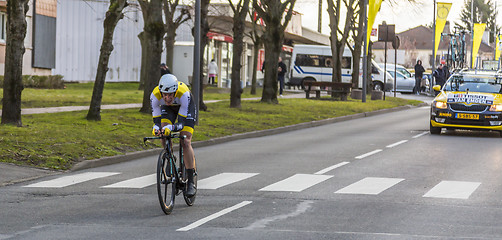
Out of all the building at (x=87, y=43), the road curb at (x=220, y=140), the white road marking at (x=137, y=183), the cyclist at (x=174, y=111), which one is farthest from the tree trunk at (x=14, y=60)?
the building at (x=87, y=43)

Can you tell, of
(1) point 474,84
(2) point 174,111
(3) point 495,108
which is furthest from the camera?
(1) point 474,84

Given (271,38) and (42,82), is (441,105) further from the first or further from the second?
(42,82)

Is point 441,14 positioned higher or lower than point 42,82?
higher

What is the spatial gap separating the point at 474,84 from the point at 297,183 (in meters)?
12.2

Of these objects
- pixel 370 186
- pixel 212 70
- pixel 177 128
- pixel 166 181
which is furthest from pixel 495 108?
pixel 212 70

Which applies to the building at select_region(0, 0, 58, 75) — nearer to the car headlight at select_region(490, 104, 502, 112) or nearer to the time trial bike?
the car headlight at select_region(490, 104, 502, 112)

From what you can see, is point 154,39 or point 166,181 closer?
point 166,181

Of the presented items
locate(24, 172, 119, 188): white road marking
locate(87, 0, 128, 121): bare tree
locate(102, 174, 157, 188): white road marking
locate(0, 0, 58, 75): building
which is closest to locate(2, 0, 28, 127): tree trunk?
locate(87, 0, 128, 121): bare tree

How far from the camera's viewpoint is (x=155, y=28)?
23.6 metres

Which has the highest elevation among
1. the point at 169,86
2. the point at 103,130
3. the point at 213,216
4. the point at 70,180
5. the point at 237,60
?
the point at 237,60

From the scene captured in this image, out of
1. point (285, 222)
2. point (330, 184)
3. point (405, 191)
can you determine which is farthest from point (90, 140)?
point (285, 222)

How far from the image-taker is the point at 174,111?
34.0 feet

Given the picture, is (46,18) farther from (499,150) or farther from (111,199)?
(111,199)

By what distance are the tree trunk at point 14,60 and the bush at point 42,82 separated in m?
18.8
